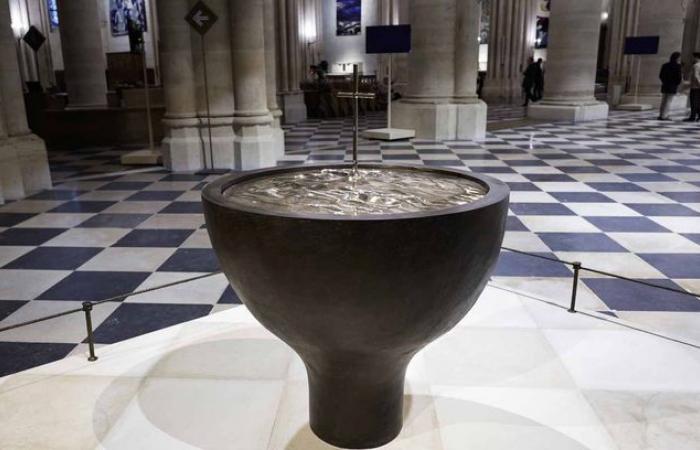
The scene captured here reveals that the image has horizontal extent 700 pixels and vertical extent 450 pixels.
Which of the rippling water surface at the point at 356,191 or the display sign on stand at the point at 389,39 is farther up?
the display sign on stand at the point at 389,39

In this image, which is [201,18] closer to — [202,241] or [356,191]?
[202,241]

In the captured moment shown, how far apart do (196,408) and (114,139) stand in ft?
34.2

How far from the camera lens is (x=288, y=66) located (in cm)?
1549

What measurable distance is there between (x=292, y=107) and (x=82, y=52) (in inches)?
198

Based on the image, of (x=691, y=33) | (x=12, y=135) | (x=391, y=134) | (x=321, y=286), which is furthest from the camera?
(x=691, y=33)

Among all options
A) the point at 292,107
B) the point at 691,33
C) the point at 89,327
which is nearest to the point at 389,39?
the point at 292,107

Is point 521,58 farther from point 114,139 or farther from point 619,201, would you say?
point 619,201

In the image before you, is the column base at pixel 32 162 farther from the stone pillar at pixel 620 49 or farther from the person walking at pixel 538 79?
the stone pillar at pixel 620 49

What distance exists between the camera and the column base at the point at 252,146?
8391mm

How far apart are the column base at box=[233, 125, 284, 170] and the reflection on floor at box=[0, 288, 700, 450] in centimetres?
546

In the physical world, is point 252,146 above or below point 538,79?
below

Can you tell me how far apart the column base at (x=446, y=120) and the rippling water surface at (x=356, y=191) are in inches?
365

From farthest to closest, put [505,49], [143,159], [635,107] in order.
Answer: [505,49] → [635,107] → [143,159]

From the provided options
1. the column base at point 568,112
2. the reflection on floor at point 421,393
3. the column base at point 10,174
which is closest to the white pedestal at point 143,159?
the column base at point 10,174
